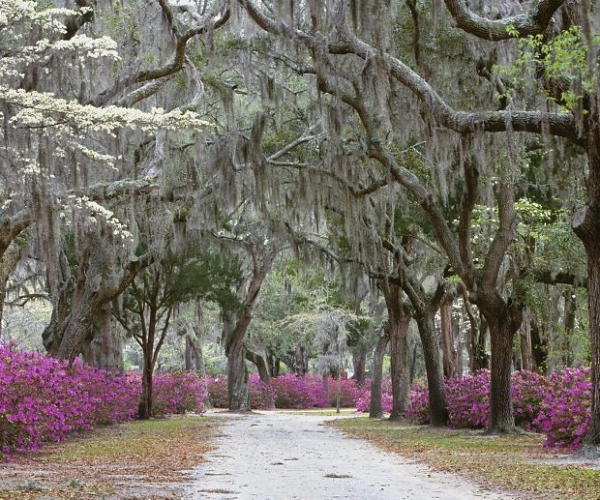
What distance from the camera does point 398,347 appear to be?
20.8 meters

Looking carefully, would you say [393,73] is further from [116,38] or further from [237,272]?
[237,272]

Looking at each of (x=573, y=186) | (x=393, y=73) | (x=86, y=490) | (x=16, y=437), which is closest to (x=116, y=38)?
(x=393, y=73)

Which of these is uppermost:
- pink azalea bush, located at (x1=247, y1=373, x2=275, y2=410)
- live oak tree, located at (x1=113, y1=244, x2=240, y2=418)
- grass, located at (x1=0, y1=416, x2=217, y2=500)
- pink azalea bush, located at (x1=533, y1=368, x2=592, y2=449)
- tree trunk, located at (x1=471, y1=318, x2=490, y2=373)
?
live oak tree, located at (x1=113, y1=244, x2=240, y2=418)

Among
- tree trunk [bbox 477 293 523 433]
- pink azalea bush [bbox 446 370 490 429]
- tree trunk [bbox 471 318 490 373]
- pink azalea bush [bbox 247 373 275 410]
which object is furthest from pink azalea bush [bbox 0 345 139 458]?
pink azalea bush [bbox 247 373 275 410]

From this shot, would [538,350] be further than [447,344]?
No

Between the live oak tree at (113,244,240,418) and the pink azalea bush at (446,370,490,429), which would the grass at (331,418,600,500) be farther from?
the live oak tree at (113,244,240,418)

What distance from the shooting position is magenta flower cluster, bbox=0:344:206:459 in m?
10.5

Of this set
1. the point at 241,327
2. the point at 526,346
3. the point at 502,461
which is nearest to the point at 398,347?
the point at 526,346

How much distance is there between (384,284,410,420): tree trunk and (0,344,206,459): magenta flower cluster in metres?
6.78

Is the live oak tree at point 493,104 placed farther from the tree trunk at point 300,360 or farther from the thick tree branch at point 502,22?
the tree trunk at point 300,360

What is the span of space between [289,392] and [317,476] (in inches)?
1230

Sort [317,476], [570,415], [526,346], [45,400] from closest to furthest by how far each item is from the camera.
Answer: [317,476] → [570,415] → [45,400] → [526,346]

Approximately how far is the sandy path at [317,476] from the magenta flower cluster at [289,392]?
23.9 meters

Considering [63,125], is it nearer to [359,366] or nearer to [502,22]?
[502,22]
